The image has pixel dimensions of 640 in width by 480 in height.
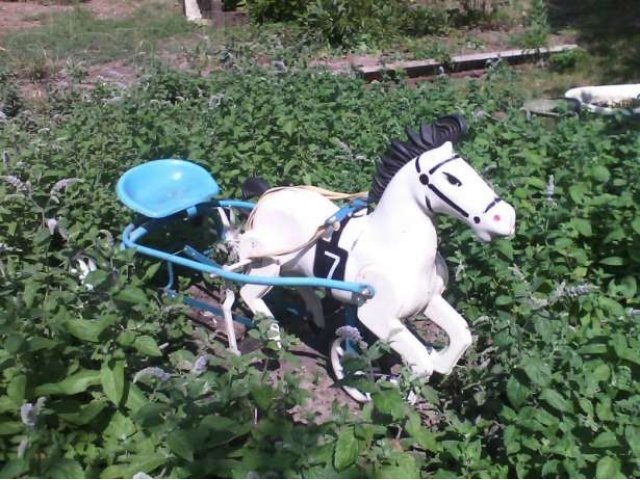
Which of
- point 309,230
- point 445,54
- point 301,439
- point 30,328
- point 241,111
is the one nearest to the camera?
point 301,439

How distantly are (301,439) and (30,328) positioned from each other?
95cm

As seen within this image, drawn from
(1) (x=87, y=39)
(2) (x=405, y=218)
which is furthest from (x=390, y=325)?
(1) (x=87, y=39)

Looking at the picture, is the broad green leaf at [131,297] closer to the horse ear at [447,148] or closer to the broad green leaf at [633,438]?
the horse ear at [447,148]

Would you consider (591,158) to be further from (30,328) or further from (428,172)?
(30,328)

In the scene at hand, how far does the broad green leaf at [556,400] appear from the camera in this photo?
7.91 feet

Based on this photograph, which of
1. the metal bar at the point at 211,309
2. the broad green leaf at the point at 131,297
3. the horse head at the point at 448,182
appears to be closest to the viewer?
the broad green leaf at the point at 131,297

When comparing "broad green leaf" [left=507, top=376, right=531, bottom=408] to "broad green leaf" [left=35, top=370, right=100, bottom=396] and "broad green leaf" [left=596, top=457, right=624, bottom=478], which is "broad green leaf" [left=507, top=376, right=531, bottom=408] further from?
"broad green leaf" [left=35, top=370, right=100, bottom=396]

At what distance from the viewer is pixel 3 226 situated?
152 inches

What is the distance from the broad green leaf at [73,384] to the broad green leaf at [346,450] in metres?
0.79

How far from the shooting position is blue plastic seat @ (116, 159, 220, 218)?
3709 millimetres

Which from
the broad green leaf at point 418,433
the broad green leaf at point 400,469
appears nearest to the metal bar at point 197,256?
the broad green leaf at point 418,433

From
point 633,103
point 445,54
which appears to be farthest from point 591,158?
point 445,54

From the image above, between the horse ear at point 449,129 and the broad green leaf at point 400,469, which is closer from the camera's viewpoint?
the broad green leaf at point 400,469

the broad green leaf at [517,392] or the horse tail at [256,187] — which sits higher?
the horse tail at [256,187]
